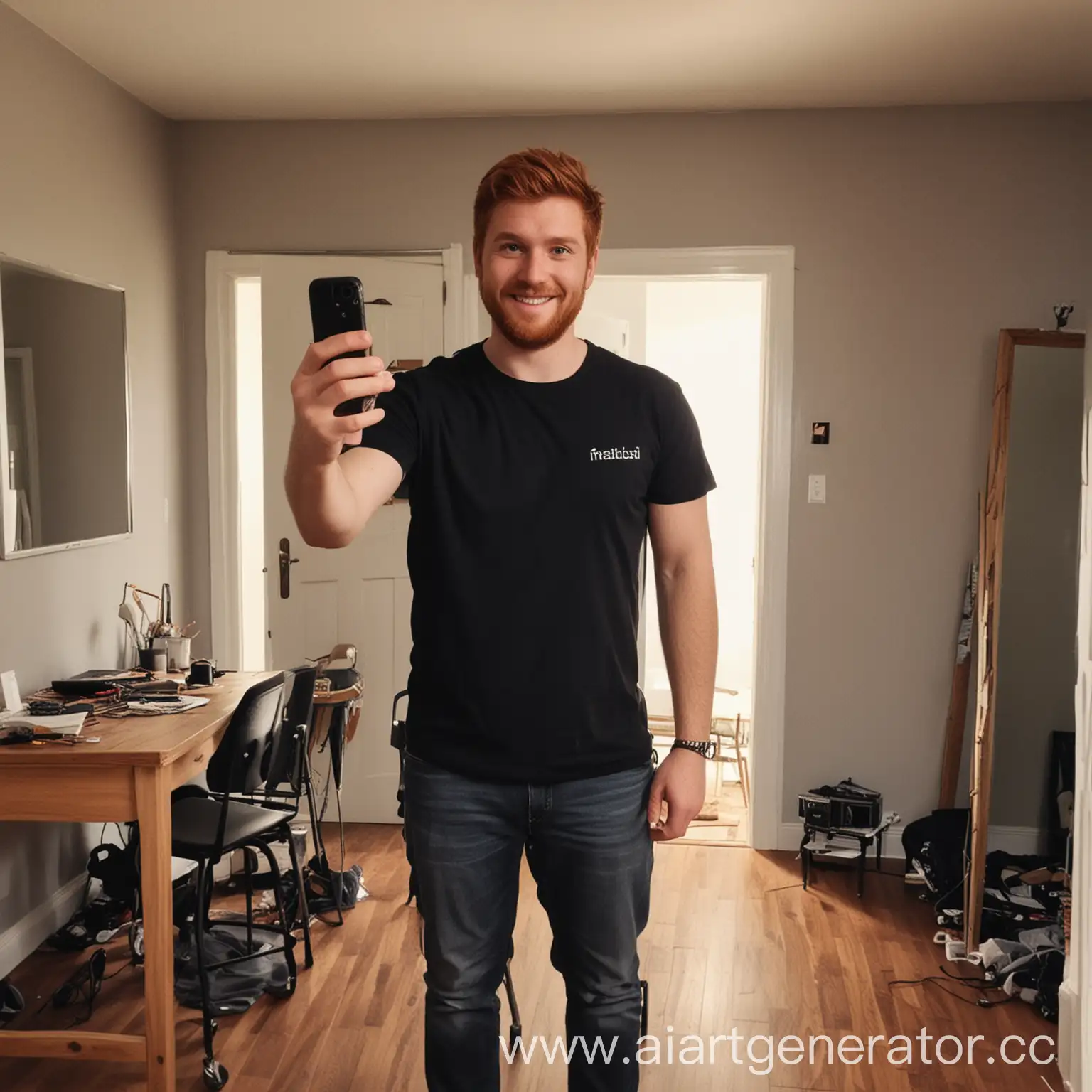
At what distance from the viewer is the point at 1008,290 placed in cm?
388

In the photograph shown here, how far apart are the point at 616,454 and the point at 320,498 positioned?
445mm

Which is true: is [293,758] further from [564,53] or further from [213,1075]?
[564,53]

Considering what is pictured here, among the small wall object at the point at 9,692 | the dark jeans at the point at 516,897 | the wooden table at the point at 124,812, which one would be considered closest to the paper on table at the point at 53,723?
the wooden table at the point at 124,812

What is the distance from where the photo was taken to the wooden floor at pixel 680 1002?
2.49 m

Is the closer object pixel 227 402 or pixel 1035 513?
pixel 1035 513

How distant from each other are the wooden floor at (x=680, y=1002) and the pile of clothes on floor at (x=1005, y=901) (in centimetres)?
8

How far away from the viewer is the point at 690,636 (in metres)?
1.65

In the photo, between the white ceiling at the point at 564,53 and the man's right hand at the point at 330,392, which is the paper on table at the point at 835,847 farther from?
the man's right hand at the point at 330,392

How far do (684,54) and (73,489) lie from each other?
7.39 ft

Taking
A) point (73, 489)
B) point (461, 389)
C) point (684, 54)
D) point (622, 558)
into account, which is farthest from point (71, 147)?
point (622, 558)

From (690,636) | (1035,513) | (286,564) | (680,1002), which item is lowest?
(680,1002)

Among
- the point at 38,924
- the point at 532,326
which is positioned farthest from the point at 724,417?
the point at 532,326

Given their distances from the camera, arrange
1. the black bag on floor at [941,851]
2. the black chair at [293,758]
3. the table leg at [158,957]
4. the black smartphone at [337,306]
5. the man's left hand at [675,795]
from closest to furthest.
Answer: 1. the black smartphone at [337,306]
2. the man's left hand at [675,795]
3. the table leg at [158,957]
4. the black chair at [293,758]
5. the black bag on floor at [941,851]

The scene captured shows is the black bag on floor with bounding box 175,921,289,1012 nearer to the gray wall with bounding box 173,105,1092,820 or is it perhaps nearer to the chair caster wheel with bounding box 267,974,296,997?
the chair caster wheel with bounding box 267,974,296,997
